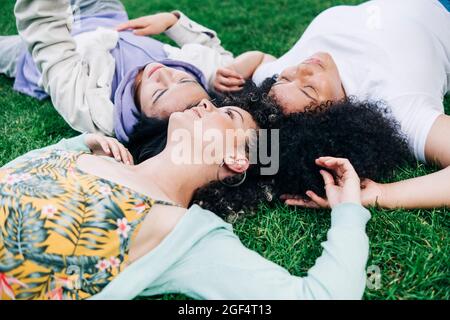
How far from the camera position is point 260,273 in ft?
6.01

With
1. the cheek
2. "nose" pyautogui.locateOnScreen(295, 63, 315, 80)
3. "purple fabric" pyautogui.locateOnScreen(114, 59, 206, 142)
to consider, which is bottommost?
"purple fabric" pyautogui.locateOnScreen(114, 59, 206, 142)

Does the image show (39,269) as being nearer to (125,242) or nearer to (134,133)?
(125,242)

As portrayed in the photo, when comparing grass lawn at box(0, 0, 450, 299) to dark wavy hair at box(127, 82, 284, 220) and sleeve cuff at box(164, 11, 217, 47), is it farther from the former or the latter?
sleeve cuff at box(164, 11, 217, 47)

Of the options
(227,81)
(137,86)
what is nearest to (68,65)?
(137,86)

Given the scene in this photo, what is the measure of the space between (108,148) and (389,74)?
1767mm

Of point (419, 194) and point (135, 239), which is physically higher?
point (419, 194)

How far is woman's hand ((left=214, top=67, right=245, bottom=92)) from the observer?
3424 mm

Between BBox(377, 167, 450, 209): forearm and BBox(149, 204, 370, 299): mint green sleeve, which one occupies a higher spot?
BBox(377, 167, 450, 209): forearm

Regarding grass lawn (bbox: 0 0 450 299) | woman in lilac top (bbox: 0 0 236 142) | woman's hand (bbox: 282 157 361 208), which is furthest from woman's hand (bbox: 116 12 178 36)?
woman's hand (bbox: 282 157 361 208)

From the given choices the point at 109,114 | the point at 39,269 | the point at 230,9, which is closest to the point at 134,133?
the point at 109,114

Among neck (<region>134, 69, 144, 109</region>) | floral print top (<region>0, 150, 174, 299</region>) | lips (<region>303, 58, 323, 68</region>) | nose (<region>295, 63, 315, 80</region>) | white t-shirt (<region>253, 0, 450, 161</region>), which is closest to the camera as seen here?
floral print top (<region>0, 150, 174, 299</region>)

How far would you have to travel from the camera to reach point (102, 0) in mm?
4270

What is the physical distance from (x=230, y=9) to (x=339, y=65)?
99.6 inches

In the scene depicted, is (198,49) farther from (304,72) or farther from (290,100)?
(290,100)
